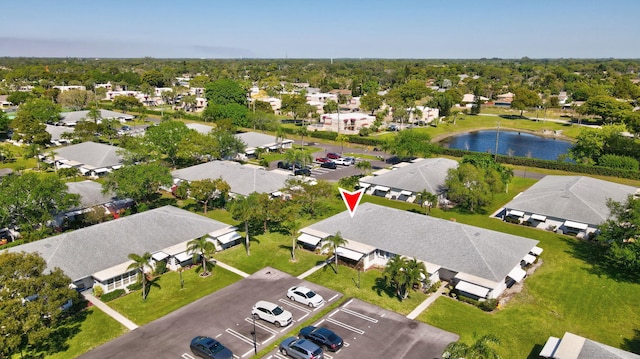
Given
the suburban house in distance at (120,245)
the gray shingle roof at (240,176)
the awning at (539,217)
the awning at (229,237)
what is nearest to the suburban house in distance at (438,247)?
the awning at (229,237)

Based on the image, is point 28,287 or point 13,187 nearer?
point 28,287

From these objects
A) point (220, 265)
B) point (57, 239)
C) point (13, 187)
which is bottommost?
point (220, 265)

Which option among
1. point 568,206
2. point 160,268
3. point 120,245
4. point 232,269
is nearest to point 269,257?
point 232,269

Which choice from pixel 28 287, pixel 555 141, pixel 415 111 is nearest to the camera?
pixel 28 287

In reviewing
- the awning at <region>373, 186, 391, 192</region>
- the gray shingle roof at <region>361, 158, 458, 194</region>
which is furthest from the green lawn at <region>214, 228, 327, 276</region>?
the gray shingle roof at <region>361, 158, 458, 194</region>

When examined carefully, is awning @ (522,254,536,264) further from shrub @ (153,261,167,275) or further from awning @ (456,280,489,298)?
shrub @ (153,261,167,275)

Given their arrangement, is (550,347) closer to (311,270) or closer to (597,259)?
(597,259)

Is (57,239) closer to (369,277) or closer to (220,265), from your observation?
(220,265)

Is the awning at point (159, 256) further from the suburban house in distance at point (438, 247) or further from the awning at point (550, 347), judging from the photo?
the awning at point (550, 347)

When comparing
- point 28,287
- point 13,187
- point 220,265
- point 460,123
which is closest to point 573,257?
point 220,265
